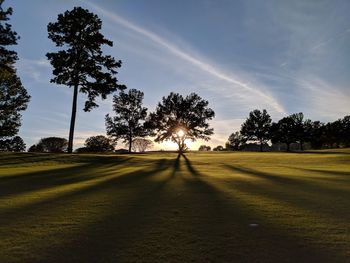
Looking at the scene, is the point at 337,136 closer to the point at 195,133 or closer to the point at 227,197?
the point at 195,133

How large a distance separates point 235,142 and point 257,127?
27406mm

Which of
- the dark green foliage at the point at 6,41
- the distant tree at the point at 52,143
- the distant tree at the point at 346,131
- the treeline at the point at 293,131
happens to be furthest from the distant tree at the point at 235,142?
the dark green foliage at the point at 6,41

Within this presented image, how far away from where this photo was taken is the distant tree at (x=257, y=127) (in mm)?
113338

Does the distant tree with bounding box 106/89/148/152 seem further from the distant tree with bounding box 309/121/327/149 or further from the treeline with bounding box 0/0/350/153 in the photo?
the distant tree with bounding box 309/121/327/149

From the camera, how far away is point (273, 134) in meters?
108

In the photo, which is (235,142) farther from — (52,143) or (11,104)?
(11,104)

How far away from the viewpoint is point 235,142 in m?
141

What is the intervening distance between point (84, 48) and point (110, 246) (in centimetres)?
3803

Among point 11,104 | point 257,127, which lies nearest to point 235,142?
point 257,127

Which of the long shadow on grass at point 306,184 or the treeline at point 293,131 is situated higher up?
the treeline at point 293,131

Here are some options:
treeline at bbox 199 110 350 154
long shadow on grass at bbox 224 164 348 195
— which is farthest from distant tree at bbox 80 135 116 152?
long shadow on grass at bbox 224 164 348 195

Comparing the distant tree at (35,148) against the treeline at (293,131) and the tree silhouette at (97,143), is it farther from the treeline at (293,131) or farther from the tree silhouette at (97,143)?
the treeline at (293,131)

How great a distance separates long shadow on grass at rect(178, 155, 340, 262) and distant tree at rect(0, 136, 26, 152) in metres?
66.6

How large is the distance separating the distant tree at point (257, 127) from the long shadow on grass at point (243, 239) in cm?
10797
